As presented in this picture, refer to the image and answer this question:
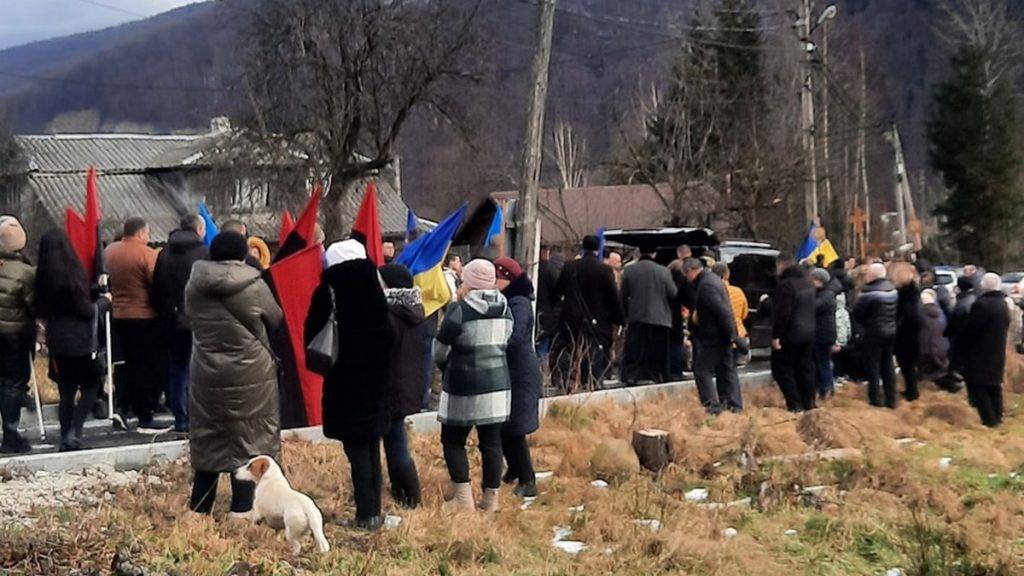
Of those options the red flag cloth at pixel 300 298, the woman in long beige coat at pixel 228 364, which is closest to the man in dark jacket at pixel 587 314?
the red flag cloth at pixel 300 298

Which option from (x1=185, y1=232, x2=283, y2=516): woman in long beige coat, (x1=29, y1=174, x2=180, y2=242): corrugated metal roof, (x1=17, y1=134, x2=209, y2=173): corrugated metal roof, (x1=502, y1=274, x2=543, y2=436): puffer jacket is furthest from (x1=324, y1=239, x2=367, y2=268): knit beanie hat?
(x1=17, y1=134, x2=209, y2=173): corrugated metal roof

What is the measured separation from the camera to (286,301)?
9.79 m

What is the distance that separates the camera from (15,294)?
847 cm

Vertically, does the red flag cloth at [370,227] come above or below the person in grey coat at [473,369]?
above

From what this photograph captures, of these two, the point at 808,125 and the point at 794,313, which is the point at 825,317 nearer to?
the point at 794,313

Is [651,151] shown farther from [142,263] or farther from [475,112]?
[142,263]

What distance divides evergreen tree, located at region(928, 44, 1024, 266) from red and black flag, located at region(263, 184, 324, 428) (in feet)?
139

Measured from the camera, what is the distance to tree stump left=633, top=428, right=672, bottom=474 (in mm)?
9352

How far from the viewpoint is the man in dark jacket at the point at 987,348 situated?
11.9 meters

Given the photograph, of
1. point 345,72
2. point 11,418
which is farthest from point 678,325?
point 345,72

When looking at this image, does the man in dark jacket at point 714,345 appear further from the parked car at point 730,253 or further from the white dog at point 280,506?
the white dog at point 280,506

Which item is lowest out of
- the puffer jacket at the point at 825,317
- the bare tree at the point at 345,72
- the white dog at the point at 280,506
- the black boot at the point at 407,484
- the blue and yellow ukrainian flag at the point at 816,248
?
the black boot at the point at 407,484

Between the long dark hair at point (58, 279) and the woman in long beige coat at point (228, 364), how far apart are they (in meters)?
2.29

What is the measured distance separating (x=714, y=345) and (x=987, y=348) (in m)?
2.84
